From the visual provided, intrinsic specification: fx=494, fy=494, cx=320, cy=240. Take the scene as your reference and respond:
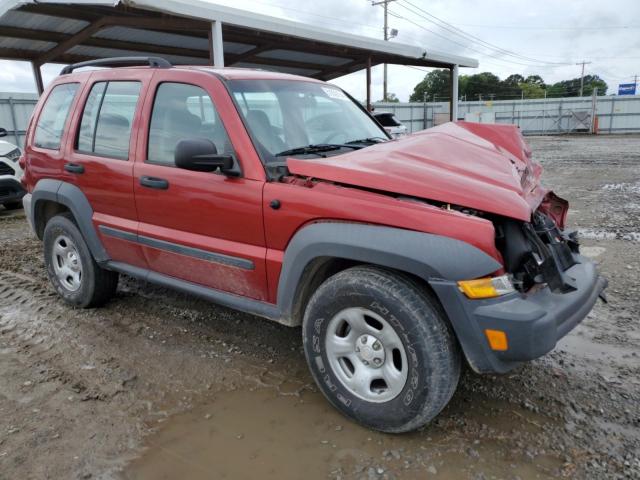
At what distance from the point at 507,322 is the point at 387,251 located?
0.63 m

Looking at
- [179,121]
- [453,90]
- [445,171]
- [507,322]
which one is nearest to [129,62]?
[179,121]

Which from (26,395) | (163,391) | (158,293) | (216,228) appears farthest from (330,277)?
(158,293)

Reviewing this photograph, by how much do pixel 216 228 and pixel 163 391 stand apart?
1074 millimetres

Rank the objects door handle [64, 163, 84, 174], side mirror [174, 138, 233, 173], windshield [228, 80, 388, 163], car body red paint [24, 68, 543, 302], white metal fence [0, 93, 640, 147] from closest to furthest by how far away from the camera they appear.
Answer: car body red paint [24, 68, 543, 302]
side mirror [174, 138, 233, 173]
windshield [228, 80, 388, 163]
door handle [64, 163, 84, 174]
white metal fence [0, 93, 640, 147]

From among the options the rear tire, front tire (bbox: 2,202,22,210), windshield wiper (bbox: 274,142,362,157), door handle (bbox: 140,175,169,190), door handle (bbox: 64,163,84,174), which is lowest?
front tire (bbox: 2,202,22,210)

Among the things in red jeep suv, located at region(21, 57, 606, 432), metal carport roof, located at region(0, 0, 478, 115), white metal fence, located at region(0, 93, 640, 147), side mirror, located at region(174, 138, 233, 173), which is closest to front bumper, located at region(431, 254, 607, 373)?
red jeep suv, located at region(21, 57, 606, 432)

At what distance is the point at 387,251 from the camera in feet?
7.91

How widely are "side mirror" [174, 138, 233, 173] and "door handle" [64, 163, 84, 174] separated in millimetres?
1471

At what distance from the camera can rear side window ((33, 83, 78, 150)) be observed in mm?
4195

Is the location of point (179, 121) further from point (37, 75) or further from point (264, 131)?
point (37, 75)

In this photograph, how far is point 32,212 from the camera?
4523 mm

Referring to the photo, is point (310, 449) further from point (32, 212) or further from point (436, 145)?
point (32, 212)

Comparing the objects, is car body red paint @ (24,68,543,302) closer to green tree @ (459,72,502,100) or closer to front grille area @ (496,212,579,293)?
front grille area @ (496,212,579,293)

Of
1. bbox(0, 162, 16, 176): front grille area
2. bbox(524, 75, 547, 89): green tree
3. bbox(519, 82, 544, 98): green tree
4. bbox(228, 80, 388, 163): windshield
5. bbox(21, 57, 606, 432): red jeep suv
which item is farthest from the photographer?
bbox(524, 75, 547, 89): green tree
